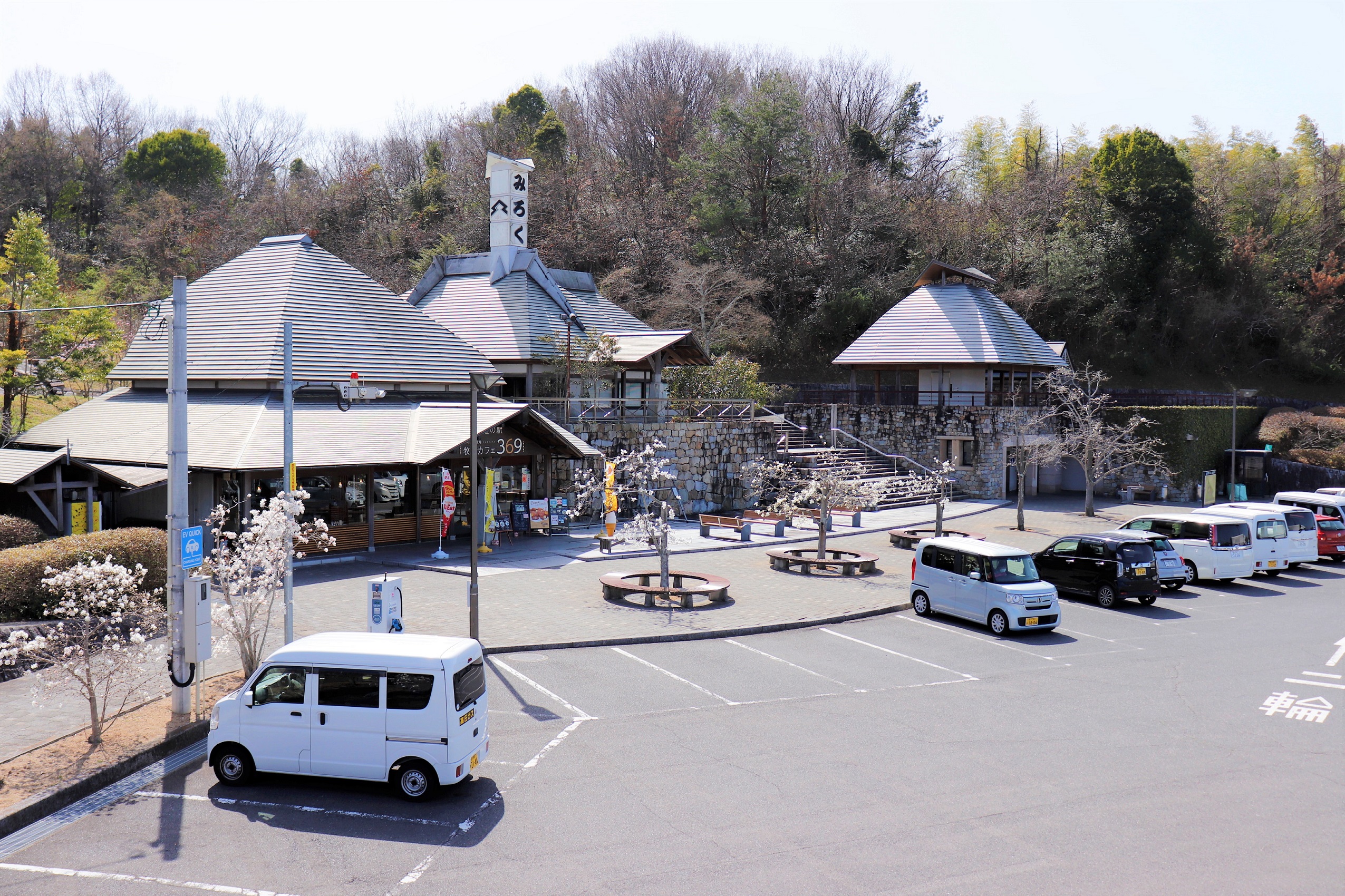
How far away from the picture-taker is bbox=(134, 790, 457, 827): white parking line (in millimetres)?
9820

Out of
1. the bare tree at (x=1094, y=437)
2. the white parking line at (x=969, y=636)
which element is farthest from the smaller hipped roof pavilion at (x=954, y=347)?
the white parking line at (x=969, y=636)

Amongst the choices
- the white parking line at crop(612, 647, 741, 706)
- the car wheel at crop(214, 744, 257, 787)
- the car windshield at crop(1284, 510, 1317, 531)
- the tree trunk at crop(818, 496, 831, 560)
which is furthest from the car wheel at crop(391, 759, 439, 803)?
the car windshield at crop(1284, 510, 1317, 531)

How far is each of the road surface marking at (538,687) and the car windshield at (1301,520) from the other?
22.7 m

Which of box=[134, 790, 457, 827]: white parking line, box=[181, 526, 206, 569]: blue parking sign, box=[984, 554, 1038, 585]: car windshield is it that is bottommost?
box=[134, 790, 457, 827]: white parking line

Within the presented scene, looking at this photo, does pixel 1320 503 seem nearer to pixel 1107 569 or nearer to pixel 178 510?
pixel 1107 569

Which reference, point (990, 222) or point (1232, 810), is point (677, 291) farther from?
point (1232, 810)

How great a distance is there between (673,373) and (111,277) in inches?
1249

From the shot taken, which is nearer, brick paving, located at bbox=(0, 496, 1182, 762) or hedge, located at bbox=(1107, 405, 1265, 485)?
brick paving, located at bbox=(0, 496, 1182, 762)

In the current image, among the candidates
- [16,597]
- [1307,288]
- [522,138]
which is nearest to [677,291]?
[522,138]

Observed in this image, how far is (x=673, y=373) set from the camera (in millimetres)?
37875

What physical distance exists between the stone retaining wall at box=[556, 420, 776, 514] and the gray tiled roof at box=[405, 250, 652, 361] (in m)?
4.09

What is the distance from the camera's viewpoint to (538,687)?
47.3ft

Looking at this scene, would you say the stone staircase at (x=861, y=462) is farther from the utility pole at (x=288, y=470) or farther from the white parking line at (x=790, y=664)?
the utility pole at (x=288, y=470)

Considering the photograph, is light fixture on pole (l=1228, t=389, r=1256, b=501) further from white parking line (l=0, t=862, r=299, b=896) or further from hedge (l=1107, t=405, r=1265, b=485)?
white parking line (l=0, t=862, r=299, b=896)
